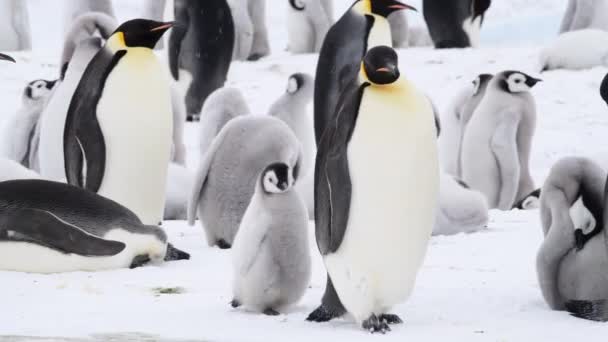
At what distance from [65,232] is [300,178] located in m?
2.25

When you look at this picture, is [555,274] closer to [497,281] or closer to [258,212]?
[497,281]

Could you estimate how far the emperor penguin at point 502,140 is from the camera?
8688 millimetres

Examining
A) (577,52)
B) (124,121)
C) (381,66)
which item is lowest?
(577,52)

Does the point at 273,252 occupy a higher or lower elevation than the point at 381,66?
lower

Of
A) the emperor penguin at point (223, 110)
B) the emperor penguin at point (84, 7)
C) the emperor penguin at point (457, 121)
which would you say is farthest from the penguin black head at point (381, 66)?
the emperor penguin at point (84, 7)

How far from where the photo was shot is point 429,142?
3.89 metres

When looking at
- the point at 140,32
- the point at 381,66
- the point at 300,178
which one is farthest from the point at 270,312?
the point at 300,178

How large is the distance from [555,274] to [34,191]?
2.06 meters

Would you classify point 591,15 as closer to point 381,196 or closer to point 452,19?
point 452,19

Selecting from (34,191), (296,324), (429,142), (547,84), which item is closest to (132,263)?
(34,191)

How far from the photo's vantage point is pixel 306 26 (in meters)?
15.8

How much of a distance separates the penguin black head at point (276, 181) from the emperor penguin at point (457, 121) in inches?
204

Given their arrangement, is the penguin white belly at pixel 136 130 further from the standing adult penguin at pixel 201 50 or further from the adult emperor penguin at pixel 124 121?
the standing adult penguin at pixel 201 50

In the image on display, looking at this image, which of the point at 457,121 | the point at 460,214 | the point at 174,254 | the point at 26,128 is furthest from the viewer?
the point at 457,121
